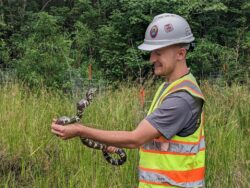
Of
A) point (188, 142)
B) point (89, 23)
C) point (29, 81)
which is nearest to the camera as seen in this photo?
point (188, 142)

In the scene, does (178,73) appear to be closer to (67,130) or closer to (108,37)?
(67,130)

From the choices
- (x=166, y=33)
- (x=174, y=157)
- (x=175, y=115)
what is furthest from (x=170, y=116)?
(x=166, y=33)

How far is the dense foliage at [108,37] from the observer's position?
10.2 metres

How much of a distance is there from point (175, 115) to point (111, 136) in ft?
1.08

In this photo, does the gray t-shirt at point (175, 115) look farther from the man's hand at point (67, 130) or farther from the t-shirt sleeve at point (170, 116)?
the man's hand at point (67, 130)

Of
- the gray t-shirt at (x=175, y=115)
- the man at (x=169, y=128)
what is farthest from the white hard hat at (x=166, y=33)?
the gray t-shirt at (x=175, y=115)

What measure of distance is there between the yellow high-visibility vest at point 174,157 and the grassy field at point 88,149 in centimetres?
187

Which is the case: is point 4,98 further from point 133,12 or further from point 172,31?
point 133,12

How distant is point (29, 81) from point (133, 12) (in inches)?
150

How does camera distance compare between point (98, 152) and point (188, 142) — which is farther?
point (98, 152)

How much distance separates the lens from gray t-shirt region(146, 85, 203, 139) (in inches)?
85.7

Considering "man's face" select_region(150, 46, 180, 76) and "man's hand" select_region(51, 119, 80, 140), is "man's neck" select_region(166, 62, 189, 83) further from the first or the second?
"man's hand" select_region(51, 119, 80, 140)

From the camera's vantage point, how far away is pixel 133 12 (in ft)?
38.7

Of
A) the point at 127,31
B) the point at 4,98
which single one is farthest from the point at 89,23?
the point at 4,98
